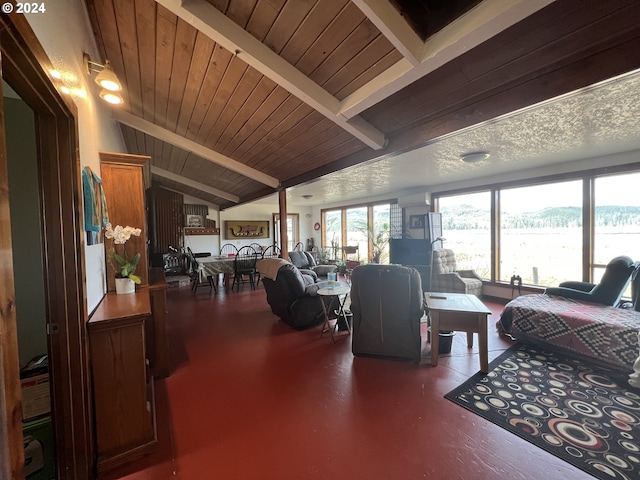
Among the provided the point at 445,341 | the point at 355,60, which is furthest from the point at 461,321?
the point at 355,60

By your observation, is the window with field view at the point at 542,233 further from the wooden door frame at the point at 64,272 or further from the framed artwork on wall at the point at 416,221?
the wooden door frame at the point at 64,272

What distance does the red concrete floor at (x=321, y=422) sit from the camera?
4.78 feet

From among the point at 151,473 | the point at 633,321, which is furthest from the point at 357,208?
the point at 151,473

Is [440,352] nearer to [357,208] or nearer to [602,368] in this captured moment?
[602,368]

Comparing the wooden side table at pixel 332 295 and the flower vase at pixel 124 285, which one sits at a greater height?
the flower vase at pixel 124 285

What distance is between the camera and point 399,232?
6.45m

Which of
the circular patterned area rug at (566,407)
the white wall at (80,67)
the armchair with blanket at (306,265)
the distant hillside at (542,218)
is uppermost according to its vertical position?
the white wall at (80,67)

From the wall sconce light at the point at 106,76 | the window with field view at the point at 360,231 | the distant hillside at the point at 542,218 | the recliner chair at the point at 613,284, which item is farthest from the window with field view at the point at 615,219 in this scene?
the wall sconce light at the point at 106,76

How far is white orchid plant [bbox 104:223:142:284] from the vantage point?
81.7 inches

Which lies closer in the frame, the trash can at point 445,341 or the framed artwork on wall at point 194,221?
the trash can at point 445,341

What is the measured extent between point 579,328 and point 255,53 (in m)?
3.68

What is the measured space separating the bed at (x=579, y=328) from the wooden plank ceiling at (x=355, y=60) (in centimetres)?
219

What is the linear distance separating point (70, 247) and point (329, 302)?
9.43 feet

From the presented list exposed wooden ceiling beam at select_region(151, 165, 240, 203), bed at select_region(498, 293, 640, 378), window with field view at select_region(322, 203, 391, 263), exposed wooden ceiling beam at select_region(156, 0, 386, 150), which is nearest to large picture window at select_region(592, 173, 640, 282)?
bed at select_region(498, 293, 640, 378)
